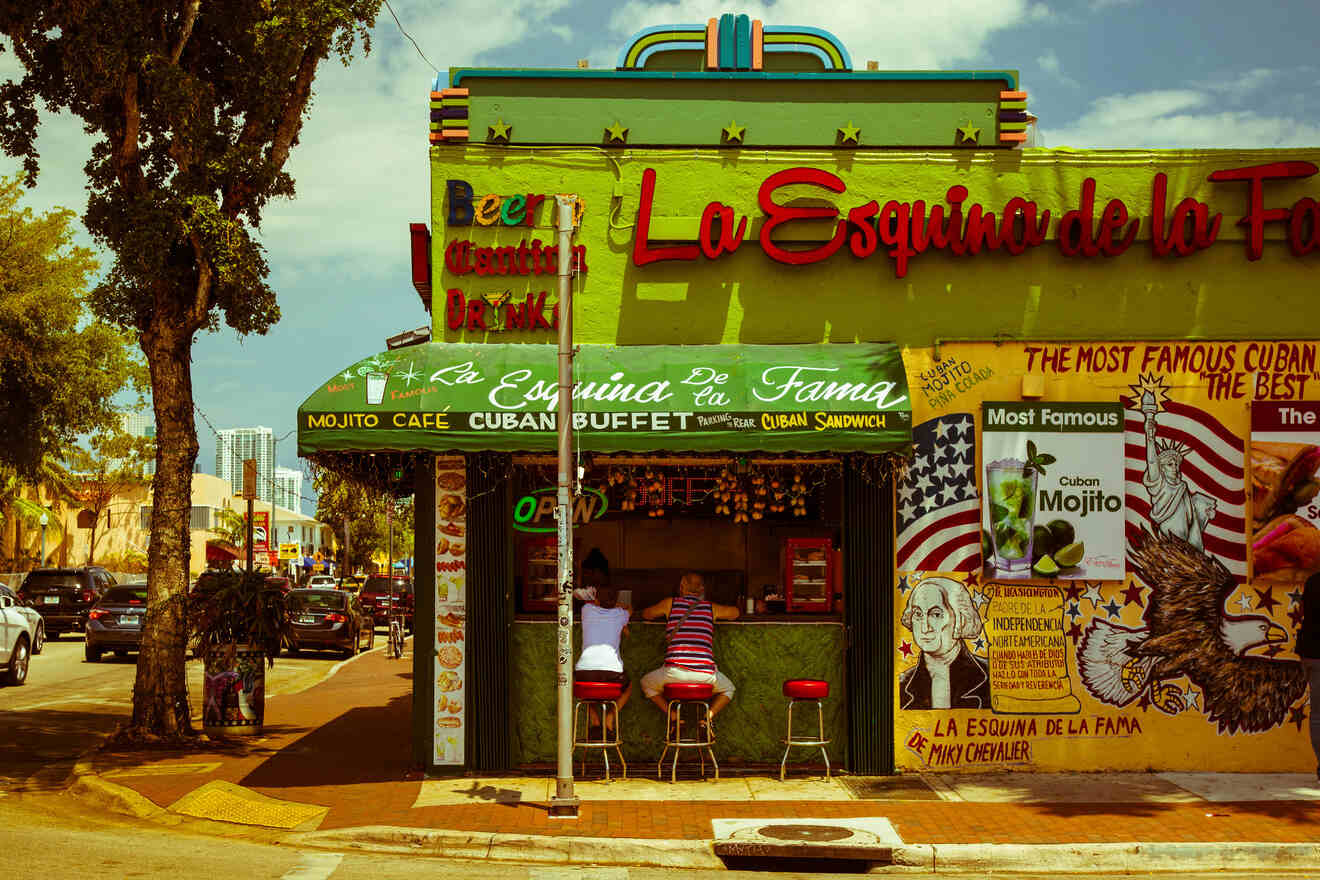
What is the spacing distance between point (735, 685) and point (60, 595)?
27198 millimetres

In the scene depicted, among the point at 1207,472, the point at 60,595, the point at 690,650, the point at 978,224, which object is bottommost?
the point at 60,595

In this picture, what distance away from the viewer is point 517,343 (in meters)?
12.5

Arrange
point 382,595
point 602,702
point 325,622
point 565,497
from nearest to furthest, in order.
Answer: point 565,497 < point 602,702 < point 325,622 < point 382,595

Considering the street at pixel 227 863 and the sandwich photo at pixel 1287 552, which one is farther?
the sandwich photo at pixel 1287 552

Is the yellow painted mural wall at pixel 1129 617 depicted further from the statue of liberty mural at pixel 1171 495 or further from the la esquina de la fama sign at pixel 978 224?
the la esquina de la fama sign at pixel 978 224

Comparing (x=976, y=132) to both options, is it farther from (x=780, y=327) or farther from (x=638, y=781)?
(x=638, y=781)

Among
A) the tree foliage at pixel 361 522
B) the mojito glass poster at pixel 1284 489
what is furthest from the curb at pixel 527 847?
the tree foliage at pixel 361 522

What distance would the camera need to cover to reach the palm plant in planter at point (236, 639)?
14086 millimetres

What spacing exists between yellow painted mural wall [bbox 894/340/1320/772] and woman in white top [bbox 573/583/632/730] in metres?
2.65

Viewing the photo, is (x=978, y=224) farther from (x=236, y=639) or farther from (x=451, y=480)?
(x=236, y=639)

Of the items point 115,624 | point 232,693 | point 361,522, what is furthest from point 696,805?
point 361,522

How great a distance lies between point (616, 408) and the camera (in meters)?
11.4

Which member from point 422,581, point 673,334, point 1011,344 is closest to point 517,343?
point 673,334

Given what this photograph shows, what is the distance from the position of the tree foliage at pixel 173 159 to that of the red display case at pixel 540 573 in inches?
159
